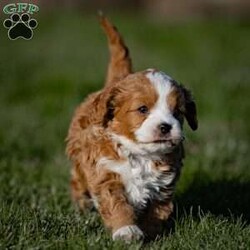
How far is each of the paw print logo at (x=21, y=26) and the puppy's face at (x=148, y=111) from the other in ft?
3.82

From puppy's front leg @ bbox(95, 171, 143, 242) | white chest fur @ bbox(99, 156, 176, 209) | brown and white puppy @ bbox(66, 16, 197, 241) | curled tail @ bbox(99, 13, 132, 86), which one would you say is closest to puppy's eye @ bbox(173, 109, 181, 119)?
brown and white puppy @ bbox(66, 16, 197, 241)

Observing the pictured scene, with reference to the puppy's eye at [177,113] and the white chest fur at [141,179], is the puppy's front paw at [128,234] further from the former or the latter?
the puppy's eye at [177,113]

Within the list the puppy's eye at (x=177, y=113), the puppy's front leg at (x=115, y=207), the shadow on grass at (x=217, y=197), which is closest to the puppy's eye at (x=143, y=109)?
the puppy's eye at (x=177, y=113)

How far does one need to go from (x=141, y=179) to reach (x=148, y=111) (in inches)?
17.3

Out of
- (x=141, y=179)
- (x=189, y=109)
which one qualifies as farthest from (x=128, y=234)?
(x=189, y=109)

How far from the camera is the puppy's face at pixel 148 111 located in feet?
16.3

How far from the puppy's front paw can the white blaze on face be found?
51 centimetres

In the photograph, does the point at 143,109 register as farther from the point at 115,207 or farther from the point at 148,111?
the point at 115,207

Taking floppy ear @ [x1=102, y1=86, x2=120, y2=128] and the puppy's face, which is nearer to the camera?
the puppy's face

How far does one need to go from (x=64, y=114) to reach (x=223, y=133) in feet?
6.37

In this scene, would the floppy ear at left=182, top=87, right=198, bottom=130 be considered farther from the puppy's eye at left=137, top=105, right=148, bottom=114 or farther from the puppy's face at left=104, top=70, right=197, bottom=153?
the puppy's eye at left=137, top=105, right=148, bottom=114

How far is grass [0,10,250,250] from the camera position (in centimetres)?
488

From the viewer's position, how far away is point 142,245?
4.80 meters

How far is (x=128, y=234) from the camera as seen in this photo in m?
4.87
